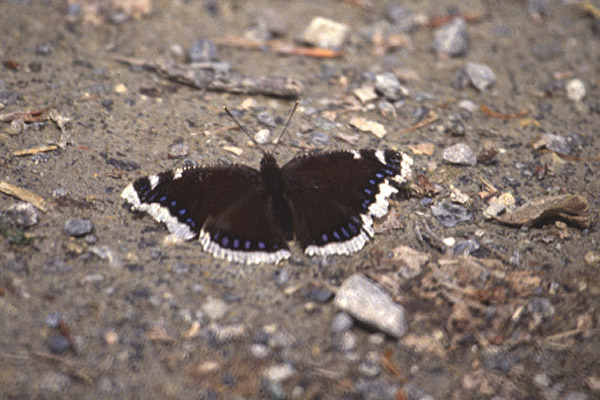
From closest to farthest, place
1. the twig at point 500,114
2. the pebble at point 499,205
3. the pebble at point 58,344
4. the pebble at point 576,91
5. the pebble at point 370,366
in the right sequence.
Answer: the pebble at point 58,344, the pebble at point 370,366, the pebble at point 499,205, the twig at point 500,114, the pebble at point 576,91

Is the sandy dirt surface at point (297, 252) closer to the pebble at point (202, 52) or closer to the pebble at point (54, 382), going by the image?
the pebble at point (54, 382)

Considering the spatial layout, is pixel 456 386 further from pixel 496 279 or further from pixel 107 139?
pixel 107 139

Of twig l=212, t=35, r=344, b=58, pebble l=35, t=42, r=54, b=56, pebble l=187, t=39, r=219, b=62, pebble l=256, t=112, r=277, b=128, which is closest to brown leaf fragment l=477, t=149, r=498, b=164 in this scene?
pebble l=256, t=112, r=277, b=128

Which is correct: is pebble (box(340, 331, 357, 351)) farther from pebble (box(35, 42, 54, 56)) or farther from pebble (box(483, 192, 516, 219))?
pebble (box(35, 42, 54, 56))

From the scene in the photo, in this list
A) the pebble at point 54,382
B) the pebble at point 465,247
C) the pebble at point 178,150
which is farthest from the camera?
the pebble at point 178,150

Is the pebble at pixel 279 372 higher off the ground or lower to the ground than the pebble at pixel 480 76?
lower

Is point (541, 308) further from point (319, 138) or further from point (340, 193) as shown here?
point (319, 138)

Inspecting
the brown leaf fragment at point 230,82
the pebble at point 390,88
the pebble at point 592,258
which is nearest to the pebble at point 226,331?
the pebble at point 592,258
